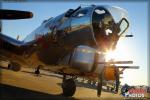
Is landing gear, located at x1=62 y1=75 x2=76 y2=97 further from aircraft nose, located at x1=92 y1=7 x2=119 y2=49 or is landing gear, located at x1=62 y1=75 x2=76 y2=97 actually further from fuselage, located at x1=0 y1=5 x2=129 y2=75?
aircraft nose, located at x1=92 y1=7 x2=119 y2=49

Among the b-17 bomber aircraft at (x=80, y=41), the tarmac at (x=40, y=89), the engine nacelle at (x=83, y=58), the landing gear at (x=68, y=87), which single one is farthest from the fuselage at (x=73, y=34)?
the tarmac at (x=40, y=89)

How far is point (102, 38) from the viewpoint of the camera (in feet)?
50.1

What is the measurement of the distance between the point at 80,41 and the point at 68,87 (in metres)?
4.20

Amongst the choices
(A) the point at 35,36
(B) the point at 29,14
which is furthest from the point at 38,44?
(B) the point at 29,14

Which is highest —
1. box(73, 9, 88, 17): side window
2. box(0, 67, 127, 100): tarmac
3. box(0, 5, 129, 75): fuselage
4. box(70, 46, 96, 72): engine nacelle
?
box(73, 9, 88, 17): side window

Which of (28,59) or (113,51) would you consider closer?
(113,51)

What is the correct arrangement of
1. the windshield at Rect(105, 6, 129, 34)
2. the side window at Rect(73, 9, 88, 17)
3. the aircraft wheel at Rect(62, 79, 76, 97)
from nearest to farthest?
the windshield at Rect(105, 6, 129, 34) < the side window at Rect(73, 9, 88, 17) < the aircraft wheel at Rect(62, 79, 76, 97)

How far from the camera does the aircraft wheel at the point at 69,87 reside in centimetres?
1891

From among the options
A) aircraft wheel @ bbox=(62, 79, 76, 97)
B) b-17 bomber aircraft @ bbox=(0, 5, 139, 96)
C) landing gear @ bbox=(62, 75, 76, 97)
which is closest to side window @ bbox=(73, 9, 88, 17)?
b-17 bomber aircraft @ bbox=(0, 5, 139, 96)

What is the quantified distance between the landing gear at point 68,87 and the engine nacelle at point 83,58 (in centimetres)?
320

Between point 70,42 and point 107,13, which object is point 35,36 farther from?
point 107,13

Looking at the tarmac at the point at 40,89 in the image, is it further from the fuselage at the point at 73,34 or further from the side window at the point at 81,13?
the side window at the point at 81,13

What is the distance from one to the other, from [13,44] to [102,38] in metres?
8.35

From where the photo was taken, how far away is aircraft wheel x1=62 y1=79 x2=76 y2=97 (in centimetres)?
1891
